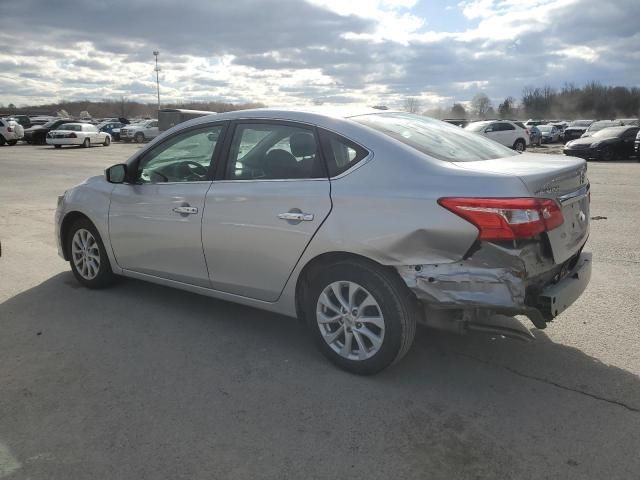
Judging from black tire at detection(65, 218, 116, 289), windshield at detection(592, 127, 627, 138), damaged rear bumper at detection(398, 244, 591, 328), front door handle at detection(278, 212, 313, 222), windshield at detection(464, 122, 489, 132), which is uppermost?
windshield at detection(464, 122, 489, 132)

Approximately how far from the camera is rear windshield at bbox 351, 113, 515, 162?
138 inches

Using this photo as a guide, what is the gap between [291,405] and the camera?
10.4 ft

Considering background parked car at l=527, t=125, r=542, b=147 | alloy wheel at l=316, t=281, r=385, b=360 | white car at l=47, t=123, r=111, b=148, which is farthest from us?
background parked car at l=527, t=125, r=542, b=147

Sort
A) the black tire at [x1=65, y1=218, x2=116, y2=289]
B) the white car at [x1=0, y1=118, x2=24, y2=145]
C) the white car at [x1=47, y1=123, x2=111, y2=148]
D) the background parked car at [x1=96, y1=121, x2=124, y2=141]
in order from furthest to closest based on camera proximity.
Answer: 1. the background parked car at [x1=96, y1=121, x2=124, y2=141]
2. the white car at [x1=0, y1=118, x2=24, y2=145]
3. the white car at [x1=47, y1=123, x2=111, y2=148]
4. the black tire at [x1=65, y1=218, x2=116, y2=289]

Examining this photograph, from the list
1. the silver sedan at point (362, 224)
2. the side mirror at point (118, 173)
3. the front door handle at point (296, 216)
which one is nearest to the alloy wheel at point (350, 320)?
the silver sedan at point (362, 224)

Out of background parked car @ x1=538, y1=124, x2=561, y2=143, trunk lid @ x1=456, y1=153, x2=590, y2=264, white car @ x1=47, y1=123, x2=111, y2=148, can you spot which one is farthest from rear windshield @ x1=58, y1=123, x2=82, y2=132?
trunk lid @ x1=456, y1=153, x2=590, y2=264

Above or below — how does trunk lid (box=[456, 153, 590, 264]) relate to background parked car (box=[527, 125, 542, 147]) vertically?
below

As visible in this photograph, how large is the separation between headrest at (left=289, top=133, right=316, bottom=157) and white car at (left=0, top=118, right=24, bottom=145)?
35.8 metres

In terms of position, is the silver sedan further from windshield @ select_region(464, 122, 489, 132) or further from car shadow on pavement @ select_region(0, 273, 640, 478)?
windshield @ select_region(464, 122, 489, 132)

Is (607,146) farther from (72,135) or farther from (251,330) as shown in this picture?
(72,135)

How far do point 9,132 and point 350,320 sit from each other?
120ft

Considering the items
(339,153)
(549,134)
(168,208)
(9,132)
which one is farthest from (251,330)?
(549,134)

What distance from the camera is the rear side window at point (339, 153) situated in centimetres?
346

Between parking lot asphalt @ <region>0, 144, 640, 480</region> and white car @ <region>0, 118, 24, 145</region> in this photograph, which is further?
white car @ <region>0, 118, 24, 145</region>
